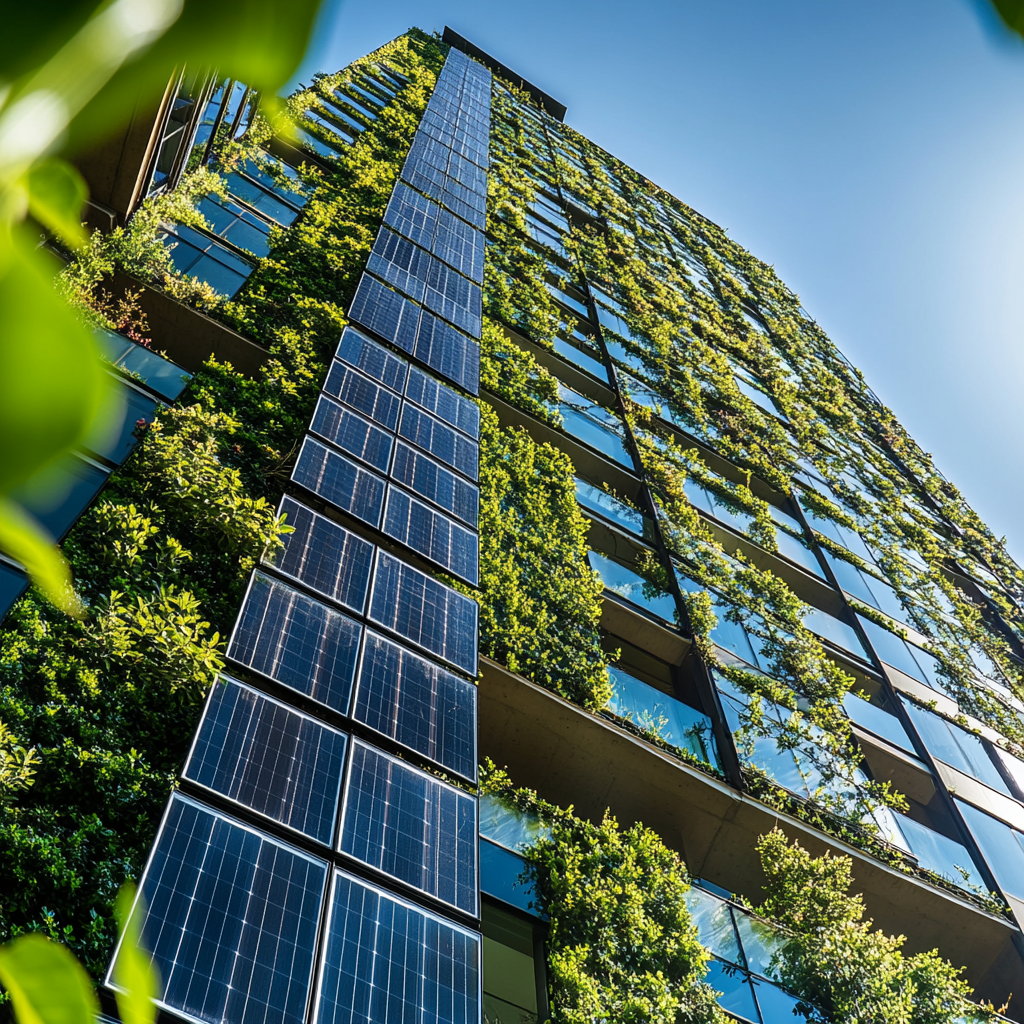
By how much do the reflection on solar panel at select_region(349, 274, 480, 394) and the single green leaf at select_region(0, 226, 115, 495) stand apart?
38.2 ft

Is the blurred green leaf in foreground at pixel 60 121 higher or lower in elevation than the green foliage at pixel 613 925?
higher

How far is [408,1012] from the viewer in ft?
14.6

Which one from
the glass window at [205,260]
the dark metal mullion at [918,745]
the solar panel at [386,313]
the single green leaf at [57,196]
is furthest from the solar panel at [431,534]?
the dark metal mullion at [918,745]

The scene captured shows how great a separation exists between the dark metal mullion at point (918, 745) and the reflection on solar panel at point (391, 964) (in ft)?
38.4

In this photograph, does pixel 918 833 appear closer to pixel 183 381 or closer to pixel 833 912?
pixel 833 912

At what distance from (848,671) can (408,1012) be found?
1464cm

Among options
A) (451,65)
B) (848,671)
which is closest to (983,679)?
(848,671)

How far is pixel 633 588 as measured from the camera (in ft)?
46.4

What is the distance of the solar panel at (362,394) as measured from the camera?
31.4 ft

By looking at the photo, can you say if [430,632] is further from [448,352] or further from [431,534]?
[448,352]

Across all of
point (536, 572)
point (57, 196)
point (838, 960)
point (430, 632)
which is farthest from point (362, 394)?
point (57, 196)

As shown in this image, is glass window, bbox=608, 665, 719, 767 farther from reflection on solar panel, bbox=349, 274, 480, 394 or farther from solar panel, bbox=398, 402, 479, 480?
reflection on solar panel, bbox=349, 274, 480, 394

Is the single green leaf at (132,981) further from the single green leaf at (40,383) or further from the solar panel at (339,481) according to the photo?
the solar panel at (339,481)

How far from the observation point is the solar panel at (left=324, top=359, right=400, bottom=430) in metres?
9.57
